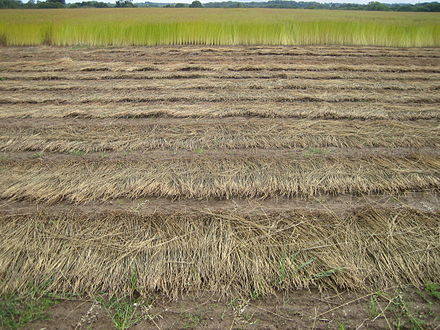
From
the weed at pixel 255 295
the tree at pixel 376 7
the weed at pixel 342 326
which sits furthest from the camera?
the tree at pixel 376 7

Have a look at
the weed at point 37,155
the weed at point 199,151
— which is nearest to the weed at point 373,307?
the weed at point 199,151

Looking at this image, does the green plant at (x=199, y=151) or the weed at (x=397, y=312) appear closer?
the weed at (x=397, y=312)

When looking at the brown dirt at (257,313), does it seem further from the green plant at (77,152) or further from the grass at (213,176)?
the green plant at (77,152)

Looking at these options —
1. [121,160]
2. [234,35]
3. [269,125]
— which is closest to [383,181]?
[269,125]

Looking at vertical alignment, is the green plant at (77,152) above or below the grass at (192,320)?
above

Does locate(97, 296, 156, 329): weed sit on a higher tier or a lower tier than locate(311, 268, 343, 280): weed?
lower

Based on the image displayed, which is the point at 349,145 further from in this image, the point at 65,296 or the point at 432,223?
→ the point at 65,296

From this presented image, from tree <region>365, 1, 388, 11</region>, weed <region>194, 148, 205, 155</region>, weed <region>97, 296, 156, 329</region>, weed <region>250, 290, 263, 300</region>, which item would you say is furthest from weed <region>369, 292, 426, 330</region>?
tree <region>365, 1, 388, 11</region>

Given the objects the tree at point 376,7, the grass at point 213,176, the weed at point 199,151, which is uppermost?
the tree at point 376,7

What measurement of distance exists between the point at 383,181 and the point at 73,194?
2771mm

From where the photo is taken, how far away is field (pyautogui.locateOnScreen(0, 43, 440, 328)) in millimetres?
1790

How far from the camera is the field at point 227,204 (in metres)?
1.79

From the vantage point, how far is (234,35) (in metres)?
9.08

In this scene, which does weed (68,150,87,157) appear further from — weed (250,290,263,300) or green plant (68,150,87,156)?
weed (250,290,263,300)
